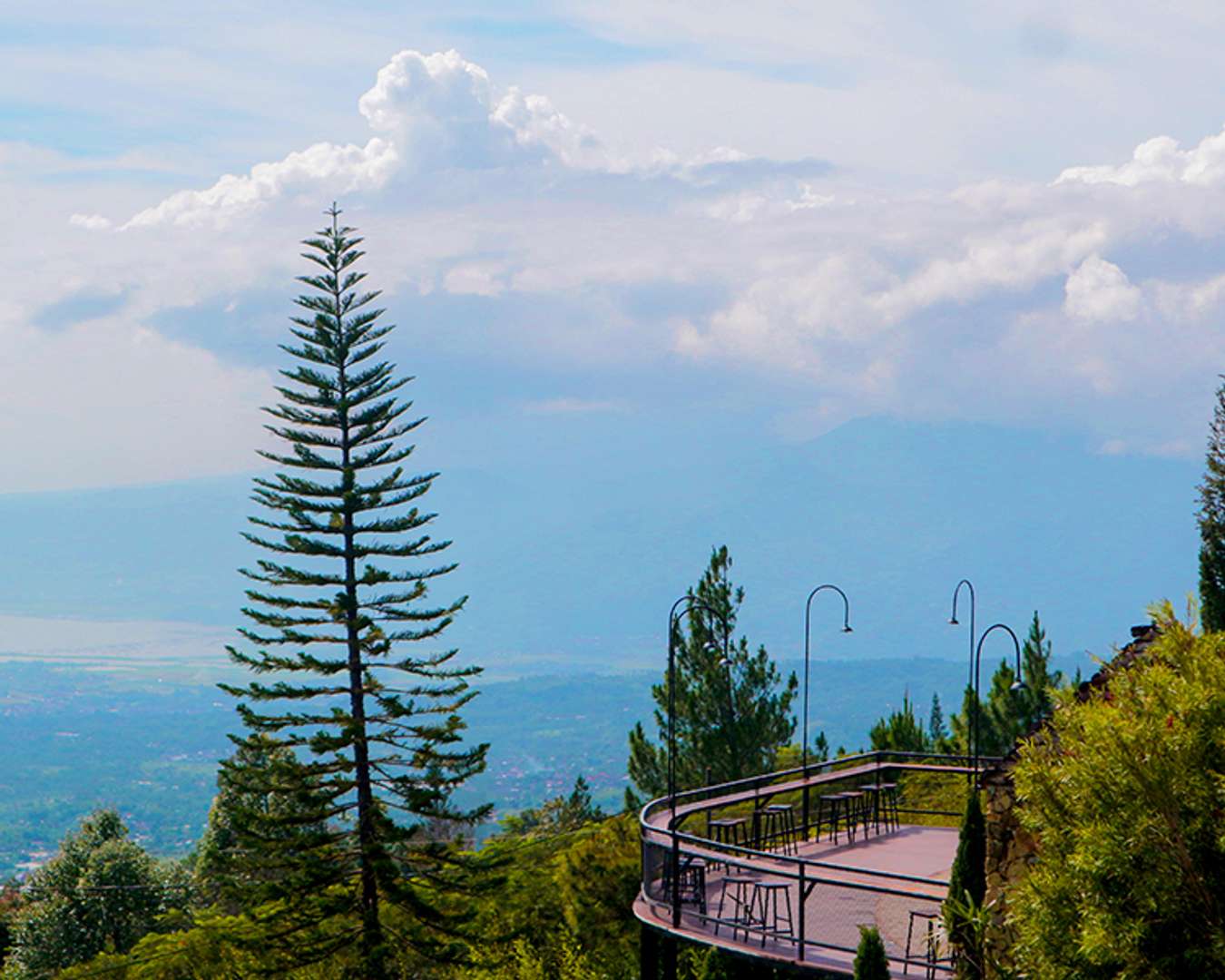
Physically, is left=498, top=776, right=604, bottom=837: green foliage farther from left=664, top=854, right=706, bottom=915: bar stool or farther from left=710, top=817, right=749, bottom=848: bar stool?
left=664, top=854, right=706, bottom=915: bar stool

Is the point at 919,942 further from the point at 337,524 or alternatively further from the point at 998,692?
the point at 998,692

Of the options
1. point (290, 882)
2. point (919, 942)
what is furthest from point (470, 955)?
point (919, 942)

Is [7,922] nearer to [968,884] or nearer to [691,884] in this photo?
[691,884]

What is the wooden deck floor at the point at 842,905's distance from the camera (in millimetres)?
14289

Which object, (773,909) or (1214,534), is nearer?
(773,909)

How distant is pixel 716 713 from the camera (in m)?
37.9

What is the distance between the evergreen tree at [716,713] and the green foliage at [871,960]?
22947mm

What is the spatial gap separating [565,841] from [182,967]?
28.9ft

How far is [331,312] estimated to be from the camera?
3114cm

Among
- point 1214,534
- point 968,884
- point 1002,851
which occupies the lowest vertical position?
point 968,884

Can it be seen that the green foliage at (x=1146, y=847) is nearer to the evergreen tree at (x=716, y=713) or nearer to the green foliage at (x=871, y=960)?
the green foliage at (x=871, y=960)

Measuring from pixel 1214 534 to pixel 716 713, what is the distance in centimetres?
1305

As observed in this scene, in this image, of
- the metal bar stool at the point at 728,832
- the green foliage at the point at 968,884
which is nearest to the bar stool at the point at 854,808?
the metal bar stool at the point at 728,832

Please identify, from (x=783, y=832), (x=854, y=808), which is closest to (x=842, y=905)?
(x=783, y=832)
